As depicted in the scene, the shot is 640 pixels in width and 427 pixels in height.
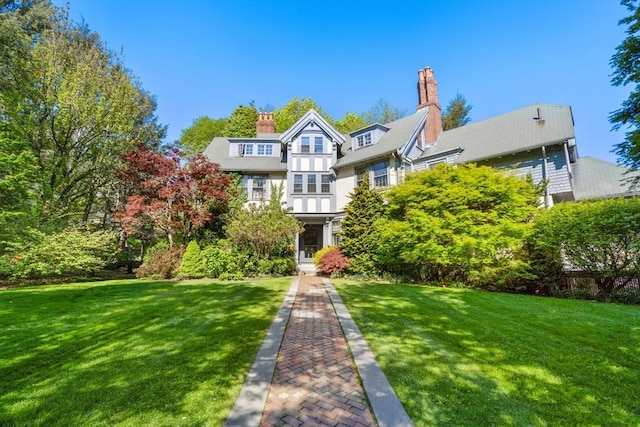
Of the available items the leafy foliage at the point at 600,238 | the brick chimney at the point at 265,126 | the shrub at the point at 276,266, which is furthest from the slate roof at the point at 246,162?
the leafy foliage at the point at 600,238

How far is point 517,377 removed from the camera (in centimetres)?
355

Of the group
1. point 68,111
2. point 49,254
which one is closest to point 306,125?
point 68,111

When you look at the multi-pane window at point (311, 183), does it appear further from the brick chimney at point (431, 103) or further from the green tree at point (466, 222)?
the green tree at point (466, 222)

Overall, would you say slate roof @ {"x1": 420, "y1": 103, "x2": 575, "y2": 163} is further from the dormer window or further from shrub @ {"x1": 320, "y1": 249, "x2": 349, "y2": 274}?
shrub @ {"x1": 320, "y1": 249, "x2": 349, "y2": 274}

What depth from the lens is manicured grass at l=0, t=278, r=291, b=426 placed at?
9.19 ft

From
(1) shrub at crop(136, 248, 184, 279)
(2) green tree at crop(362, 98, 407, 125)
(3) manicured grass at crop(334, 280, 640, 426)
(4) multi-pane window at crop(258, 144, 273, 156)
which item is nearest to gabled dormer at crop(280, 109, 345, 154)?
(4) multi-pane window at crop(258, 144, 273, 156)

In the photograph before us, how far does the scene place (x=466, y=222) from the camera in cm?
1080

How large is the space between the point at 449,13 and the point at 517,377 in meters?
13.9

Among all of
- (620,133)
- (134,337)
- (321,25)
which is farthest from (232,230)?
(620,133)

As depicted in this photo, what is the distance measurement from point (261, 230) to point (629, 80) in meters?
16.0

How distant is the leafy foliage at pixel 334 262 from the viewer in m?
14.5

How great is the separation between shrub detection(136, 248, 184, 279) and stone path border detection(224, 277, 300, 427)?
10.5m

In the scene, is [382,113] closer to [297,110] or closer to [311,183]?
[297,110]

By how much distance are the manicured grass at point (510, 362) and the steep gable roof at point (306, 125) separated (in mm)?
14961
